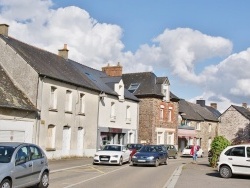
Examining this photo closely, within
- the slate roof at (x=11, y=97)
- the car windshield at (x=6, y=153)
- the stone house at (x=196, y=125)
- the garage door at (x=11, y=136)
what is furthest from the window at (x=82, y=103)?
the stone house at (x=196, y=125)

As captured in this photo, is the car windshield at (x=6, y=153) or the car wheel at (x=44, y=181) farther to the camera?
the car wheel at (x=44, y=181)

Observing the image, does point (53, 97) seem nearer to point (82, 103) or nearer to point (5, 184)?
point (82, 103)

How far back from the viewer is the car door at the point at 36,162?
506 inches

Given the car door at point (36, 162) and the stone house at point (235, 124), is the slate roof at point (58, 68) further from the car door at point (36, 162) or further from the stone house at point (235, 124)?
the stone house at point (235, 124)

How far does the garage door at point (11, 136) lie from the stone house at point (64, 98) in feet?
4.09

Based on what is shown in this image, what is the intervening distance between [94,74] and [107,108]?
506 cm

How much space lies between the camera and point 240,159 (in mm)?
18969

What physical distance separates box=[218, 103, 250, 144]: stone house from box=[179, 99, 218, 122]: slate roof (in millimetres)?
1768

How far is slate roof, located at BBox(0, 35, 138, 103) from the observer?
95.3 feet

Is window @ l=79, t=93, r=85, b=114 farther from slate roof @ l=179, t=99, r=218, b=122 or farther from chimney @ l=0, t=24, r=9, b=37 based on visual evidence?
slate roof @ l=179, t=99, r=218, b=122

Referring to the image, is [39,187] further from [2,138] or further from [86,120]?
[86,120]

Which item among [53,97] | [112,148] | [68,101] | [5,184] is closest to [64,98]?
[68,101]

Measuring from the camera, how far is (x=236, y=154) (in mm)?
19266

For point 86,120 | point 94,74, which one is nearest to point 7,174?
point 86,120
